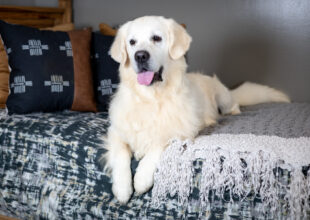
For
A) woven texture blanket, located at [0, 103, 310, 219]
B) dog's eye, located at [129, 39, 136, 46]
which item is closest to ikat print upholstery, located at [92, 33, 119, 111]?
woven texture blanket, located at [0, 103, 310, 219]

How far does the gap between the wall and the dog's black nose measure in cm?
159

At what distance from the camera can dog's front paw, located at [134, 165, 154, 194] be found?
1.34 meters

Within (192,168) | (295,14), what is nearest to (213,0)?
(295,14)

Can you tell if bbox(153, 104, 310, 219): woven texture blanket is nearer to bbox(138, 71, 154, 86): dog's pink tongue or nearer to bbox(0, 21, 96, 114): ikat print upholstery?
bbox(138, 71, 154, 86): dog's pink tongue

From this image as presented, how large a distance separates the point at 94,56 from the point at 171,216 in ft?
4.56

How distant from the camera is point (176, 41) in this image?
5.41 ft

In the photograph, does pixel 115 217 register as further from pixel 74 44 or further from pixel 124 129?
pixel 74 44

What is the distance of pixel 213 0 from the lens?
2.88m

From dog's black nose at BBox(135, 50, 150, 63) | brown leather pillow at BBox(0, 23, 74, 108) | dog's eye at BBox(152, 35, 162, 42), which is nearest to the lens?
dog's black nose at BBox(135, 50, 150, 63)

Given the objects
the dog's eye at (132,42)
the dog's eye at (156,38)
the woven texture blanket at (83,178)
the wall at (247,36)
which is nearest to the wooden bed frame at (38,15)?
the wall at (247,36)

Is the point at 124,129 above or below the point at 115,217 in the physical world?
above

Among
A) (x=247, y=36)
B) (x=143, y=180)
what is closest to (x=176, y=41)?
(x=143, y=180)

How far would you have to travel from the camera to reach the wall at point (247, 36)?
2.69m

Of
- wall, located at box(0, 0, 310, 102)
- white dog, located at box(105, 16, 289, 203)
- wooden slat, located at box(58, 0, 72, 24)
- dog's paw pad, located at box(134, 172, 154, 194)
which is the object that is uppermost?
wooden slat, located at box(58, 0, 72, 24)
